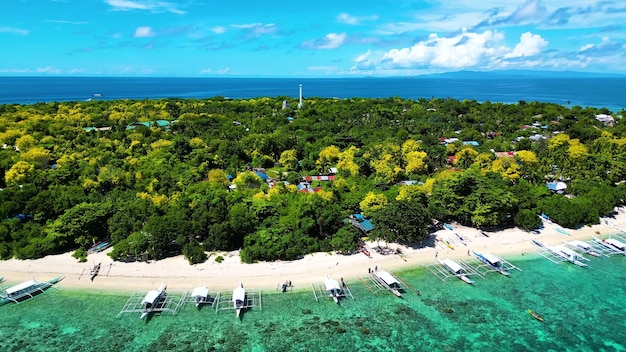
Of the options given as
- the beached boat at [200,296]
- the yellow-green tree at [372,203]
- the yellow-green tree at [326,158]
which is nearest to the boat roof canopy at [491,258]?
the yellow-green tree at [372,203]

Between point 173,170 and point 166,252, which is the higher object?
point 173,170

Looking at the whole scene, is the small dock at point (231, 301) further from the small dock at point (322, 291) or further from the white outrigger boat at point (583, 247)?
the white outrigger boat at point (583, 247)

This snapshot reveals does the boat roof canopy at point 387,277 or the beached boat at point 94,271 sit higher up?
the beached boat at point 94,271

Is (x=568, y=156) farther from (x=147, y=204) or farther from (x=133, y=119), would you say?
(x=133, y=119)

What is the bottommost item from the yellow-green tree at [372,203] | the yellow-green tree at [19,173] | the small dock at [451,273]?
the small dock at [451,273]

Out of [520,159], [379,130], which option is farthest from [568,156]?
[379,130]

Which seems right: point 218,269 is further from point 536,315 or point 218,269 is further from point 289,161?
point 289,161
